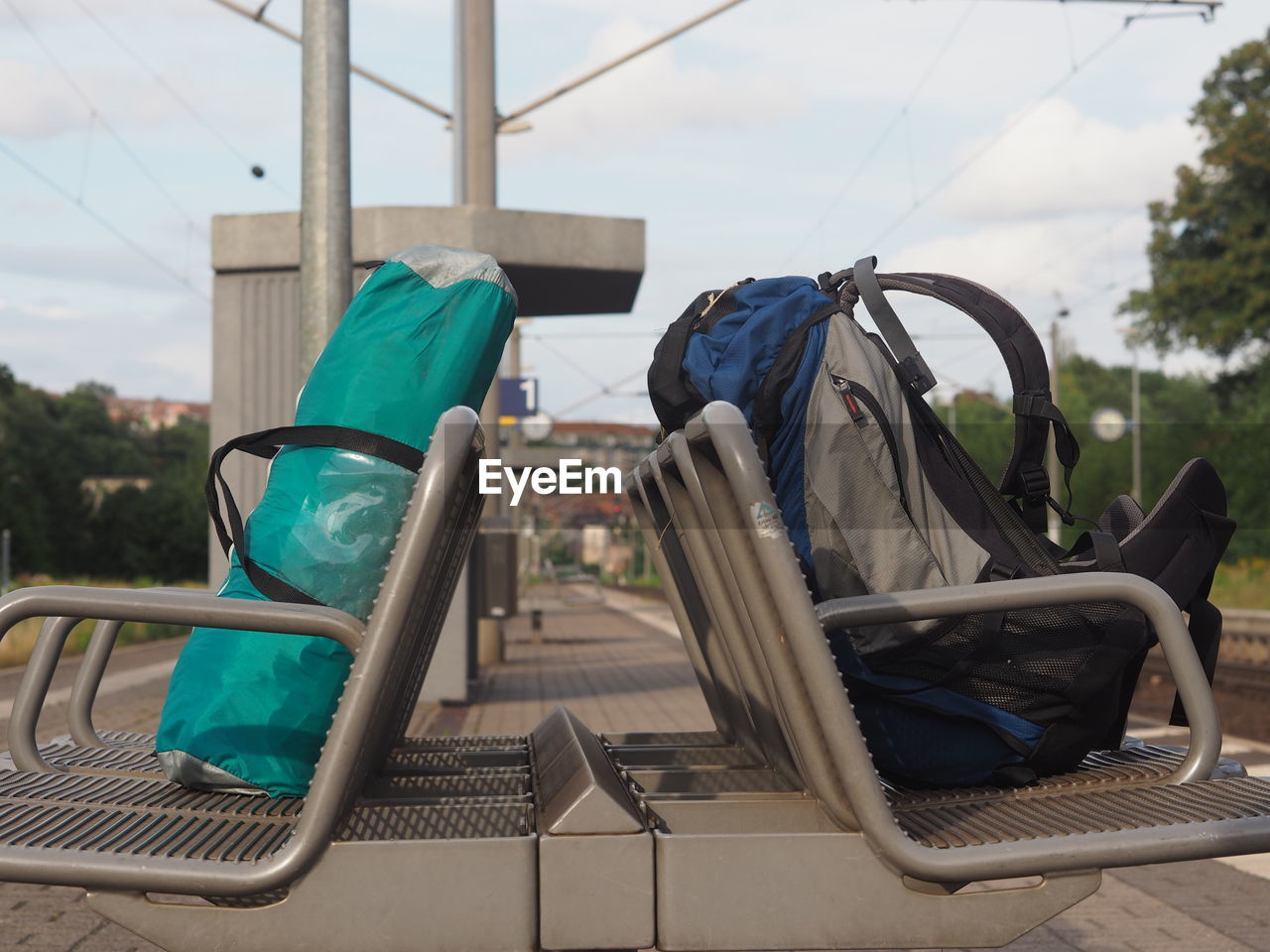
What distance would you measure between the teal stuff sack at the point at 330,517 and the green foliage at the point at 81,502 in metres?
60.0

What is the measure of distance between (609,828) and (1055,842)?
1.93 ft

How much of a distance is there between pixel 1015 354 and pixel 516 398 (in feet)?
43.0

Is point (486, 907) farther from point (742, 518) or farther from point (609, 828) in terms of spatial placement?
point (742, 518)

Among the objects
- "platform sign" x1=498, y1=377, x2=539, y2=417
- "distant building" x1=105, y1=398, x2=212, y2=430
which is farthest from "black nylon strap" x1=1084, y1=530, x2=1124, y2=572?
"distant building" x1=105, y1=398, x2=212, y2=430

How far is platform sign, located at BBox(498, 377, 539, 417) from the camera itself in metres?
15.4

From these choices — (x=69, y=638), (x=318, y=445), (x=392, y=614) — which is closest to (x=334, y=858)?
(x=392, y=614)

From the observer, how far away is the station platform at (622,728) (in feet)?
14.6

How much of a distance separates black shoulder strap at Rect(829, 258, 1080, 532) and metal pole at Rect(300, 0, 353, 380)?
4432 millimetres

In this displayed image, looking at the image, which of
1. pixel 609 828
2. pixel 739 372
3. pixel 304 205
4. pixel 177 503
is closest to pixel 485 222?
pixel 304 205

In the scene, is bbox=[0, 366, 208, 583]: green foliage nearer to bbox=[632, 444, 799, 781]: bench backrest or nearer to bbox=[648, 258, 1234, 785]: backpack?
bbox=[632, 444, 799, 781]: bench backrest

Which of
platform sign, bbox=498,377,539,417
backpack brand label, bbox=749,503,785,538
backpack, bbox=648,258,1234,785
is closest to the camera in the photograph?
backpack brand label, bbox=749,503,785,538

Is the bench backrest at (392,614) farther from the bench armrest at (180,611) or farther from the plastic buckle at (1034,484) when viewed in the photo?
the plastic buckle at (1034,484)

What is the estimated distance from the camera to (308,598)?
7.76 feet

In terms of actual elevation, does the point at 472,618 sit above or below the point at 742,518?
below
